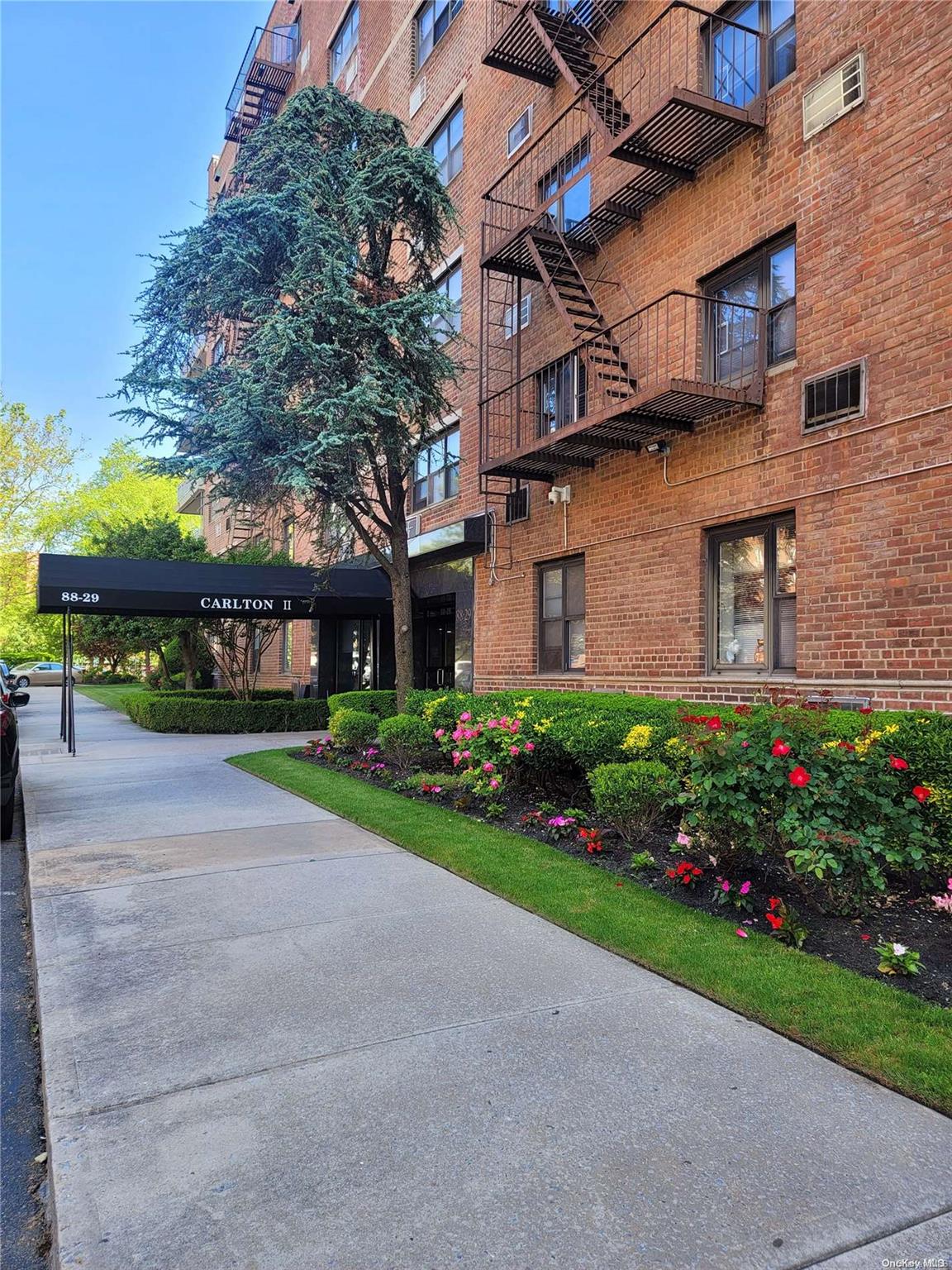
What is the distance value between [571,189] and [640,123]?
3.74m

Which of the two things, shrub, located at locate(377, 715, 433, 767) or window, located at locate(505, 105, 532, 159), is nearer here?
shrub, located at locate(377, 715, 433, 767)

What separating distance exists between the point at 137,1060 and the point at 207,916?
1.82 metres

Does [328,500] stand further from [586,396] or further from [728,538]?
[728,538]

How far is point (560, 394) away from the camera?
1214cm

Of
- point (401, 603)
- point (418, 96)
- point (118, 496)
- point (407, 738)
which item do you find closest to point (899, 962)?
point (407, 738)

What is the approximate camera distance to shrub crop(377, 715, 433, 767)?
10.8 m

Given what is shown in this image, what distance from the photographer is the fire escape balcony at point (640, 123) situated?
28.7 ft

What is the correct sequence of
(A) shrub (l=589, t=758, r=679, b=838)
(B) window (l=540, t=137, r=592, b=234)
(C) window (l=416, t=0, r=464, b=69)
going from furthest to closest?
(C) window (l=416, t=0, r=464, b=69), (B) window (l=540, t=137, r=592, b=234), (A) shrub (l=589, t=758, r=679, b=838)

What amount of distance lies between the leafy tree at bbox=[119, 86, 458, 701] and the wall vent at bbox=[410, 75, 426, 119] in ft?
15.8

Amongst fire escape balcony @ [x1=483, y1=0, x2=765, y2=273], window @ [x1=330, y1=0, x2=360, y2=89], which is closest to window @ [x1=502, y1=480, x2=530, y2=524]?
fire escape balcony @ [x1=483, y1=0, x2=765, y2=273]

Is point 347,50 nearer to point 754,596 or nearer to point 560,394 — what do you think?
point 560,394

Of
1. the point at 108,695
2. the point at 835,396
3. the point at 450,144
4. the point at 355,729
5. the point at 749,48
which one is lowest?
the point at 108,695

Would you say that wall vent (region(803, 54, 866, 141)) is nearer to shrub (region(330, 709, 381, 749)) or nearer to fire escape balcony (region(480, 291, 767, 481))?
fire escape balcony (region(480, 291, 767, 481))

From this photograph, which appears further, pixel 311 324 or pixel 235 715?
Result: pixel 235 715
